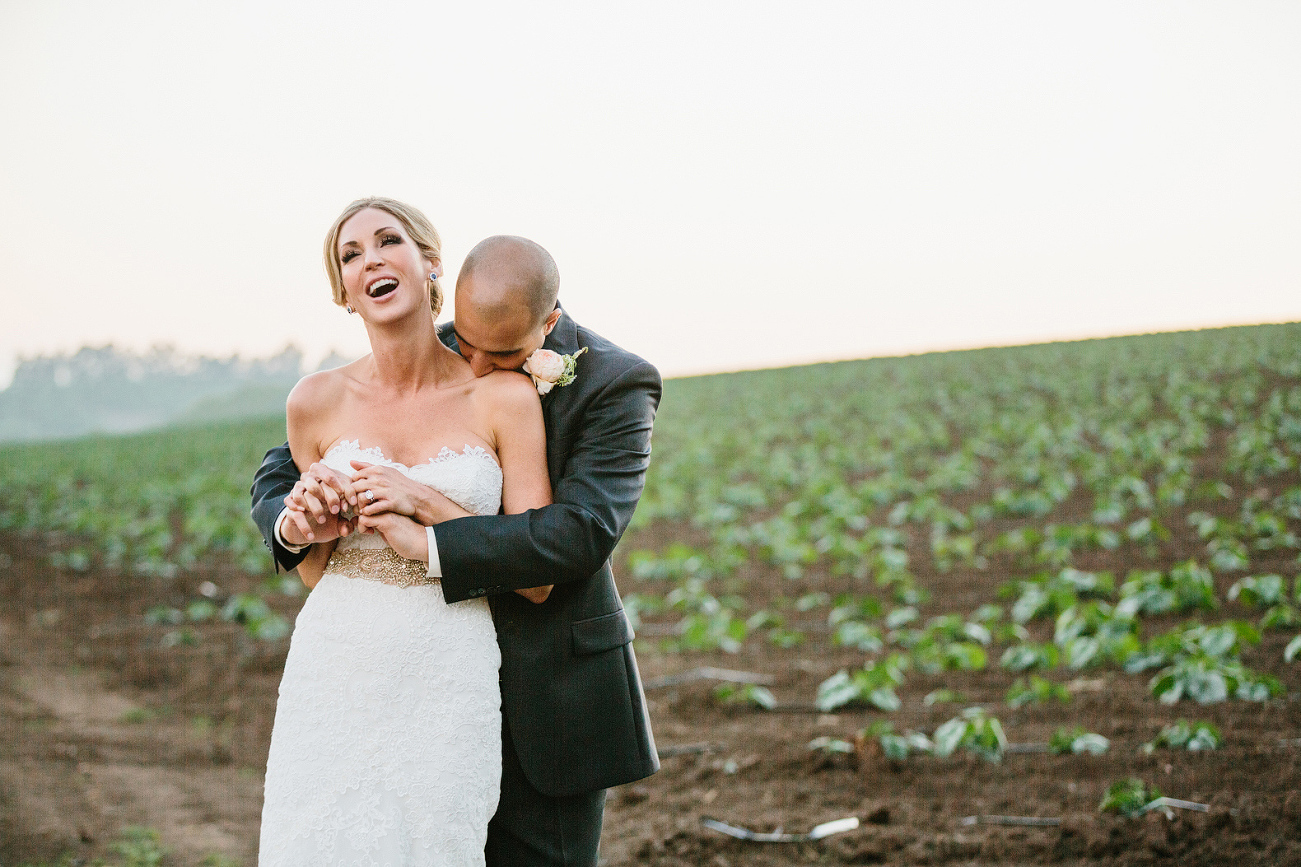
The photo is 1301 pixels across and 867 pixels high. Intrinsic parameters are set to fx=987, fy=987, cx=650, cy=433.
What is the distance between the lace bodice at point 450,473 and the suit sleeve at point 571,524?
0.37 feet

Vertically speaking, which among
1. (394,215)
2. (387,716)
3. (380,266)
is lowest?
(387,716)

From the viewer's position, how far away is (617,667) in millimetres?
2541

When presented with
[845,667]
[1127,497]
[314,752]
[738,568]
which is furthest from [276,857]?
[1127,497]

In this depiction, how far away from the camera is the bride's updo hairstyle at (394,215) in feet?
7.83

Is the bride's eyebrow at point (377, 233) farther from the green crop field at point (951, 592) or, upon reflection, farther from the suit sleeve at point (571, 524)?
the green crop field at point (951, 592)

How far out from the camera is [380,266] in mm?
2307

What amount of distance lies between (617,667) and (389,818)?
2.18ft

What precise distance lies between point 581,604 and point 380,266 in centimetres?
96

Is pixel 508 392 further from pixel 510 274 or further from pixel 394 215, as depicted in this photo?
pixel 394 215

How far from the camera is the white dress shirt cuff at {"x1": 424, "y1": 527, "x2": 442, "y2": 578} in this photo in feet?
7.14

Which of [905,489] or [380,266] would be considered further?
[905,489]

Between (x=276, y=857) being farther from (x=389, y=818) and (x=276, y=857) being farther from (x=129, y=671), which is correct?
(x=129, y=671)

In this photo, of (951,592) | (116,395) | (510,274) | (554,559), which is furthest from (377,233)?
(116,395)

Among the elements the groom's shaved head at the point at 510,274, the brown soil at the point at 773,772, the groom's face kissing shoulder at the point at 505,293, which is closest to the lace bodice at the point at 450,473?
the groom's face kissing shoulder at the point at 505,293
